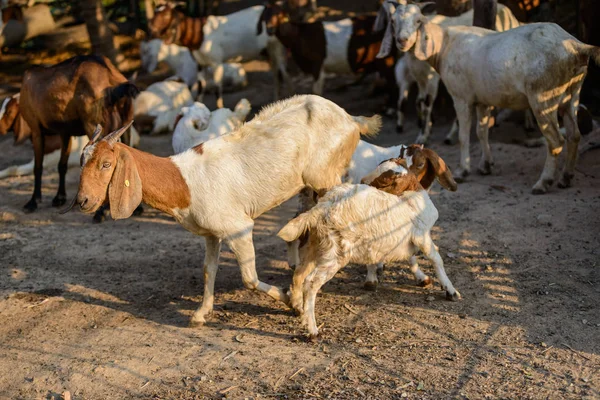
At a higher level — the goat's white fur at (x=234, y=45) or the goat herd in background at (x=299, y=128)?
the goat herd in background at (x=299, y=128)

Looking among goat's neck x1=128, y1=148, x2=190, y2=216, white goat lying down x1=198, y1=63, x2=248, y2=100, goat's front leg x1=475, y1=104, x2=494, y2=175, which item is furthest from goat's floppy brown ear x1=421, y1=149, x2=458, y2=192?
white goat lying down x1=198, y1=63, x2=248, y2=100

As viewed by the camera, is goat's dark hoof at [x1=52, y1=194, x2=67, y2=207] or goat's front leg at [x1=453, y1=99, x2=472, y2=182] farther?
goat's dark hoof at [x1=52, y1=194, x2=67, y2=207]

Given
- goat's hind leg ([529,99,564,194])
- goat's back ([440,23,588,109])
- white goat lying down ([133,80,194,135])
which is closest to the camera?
goat's back ([440,23,588,109])

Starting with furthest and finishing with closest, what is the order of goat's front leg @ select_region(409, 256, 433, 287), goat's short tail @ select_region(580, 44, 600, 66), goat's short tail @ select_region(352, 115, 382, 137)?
1. goat's short tail @ select_region(580, 44, 600, 66)
2. goat's front leg @ select_region(409, 256, 433, 287)
3. goat's short tail @ select_region(352, 115, 382, 137)

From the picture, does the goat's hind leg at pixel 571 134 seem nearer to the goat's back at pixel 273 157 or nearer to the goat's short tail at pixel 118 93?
the goat's back at pixel 273 157

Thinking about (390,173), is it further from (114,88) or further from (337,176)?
(114,88)

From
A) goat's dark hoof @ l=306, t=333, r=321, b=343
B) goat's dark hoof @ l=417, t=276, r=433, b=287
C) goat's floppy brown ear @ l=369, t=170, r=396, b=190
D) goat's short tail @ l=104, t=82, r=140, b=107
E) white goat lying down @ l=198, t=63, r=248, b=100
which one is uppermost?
goat's floppy brown ear @ l=369, t=170, r=396, b=190

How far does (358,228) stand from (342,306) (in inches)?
33.2

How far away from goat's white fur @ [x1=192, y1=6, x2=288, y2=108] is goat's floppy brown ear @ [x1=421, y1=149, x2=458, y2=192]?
23.0 ft

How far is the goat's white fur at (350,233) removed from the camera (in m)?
5.49

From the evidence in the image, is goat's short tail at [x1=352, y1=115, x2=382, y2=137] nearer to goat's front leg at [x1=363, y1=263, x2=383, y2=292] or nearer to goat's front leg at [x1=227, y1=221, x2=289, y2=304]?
goat's front leg at [x1=363, y1=263, x2=383, y2=292]

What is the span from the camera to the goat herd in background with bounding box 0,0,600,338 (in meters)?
5.55

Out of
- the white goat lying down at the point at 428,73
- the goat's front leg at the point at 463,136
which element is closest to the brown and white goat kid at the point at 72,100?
the goat's front leg at the point at 463,136

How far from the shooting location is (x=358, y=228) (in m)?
5.51
